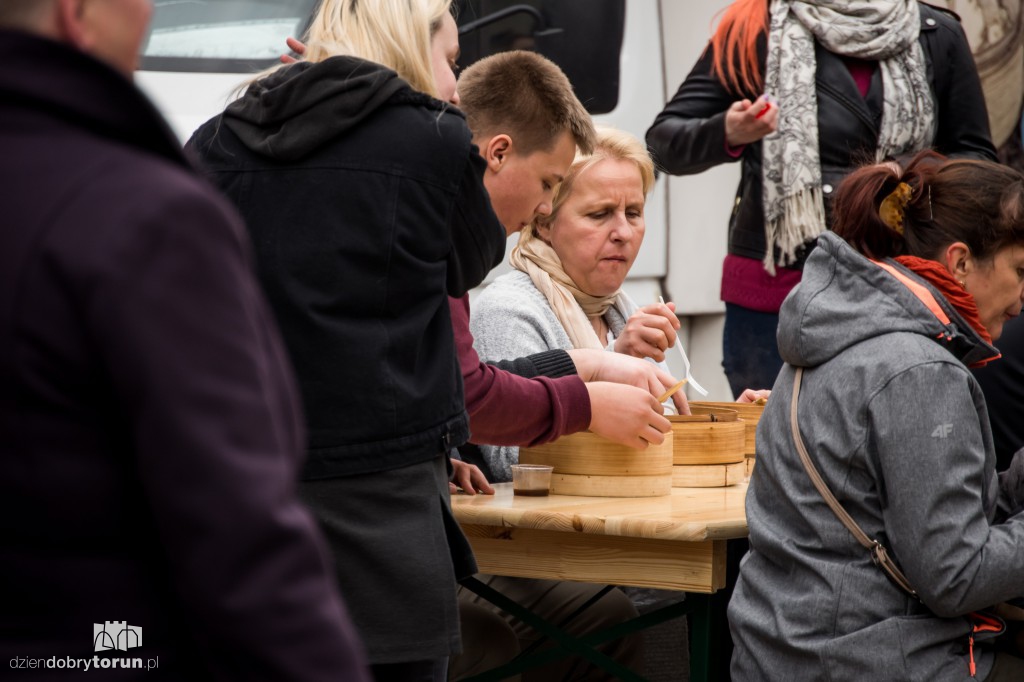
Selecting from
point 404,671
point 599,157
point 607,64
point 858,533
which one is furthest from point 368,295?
point 607,64

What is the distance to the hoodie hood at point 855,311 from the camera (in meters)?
2.18

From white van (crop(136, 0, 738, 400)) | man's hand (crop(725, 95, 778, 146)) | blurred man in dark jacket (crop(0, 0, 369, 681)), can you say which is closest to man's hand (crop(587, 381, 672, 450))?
man's hand (crop(725, 95, 778, 146))

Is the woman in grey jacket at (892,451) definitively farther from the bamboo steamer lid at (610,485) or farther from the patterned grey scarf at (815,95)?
the patterned grey scarf at (815,95)

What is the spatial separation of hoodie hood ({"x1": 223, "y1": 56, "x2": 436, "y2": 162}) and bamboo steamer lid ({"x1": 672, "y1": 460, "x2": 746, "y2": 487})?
50.7 inches

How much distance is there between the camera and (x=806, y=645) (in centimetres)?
216

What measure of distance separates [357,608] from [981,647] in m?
1.12

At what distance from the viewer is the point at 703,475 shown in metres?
2.83

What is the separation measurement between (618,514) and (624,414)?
0.65ft

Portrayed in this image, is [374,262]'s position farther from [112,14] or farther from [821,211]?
[821,211]

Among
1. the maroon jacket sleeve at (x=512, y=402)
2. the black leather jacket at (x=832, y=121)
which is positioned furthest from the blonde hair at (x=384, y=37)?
the black leather jacket at (x=832, y=121)

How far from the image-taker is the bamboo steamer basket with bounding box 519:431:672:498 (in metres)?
2.62

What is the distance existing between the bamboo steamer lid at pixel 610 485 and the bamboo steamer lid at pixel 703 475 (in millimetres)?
150

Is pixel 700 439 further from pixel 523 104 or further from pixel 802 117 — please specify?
pixel 802 117

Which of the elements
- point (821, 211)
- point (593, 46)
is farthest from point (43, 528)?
point (593, 46)
